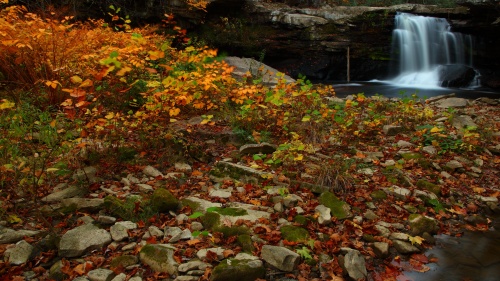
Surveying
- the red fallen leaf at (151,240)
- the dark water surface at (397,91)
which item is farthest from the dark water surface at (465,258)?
the dark water surface at (397,91)

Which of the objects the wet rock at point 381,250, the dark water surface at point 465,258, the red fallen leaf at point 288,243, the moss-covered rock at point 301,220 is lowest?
the dark water surface at point 465,258

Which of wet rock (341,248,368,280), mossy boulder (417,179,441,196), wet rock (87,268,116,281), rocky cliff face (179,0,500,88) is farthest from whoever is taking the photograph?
rocky cliff face (179,0,500,88)

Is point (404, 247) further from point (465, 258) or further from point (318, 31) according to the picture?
point (318, 31)

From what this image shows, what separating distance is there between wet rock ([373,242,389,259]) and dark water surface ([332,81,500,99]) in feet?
29.5

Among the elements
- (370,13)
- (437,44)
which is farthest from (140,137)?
(437,44)

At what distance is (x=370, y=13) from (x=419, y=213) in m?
12.7

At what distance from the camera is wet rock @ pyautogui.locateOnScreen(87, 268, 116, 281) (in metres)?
2.36

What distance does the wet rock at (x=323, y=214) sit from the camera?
10.9 ft

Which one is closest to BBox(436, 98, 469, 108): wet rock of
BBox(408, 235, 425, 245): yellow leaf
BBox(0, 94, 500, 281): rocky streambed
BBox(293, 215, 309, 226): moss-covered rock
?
BBox(0, 94, 500, 281): rocky streambed

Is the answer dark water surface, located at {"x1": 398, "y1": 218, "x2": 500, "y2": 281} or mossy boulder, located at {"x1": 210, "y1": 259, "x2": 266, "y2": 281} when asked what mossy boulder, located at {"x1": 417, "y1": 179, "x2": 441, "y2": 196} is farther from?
mossy boulder, located at {"x1": 210, "y1": 259, "x2": 266, "y2": 281}

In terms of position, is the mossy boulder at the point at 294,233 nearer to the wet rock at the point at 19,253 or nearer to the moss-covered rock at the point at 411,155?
the wet rock at the point at 19,253

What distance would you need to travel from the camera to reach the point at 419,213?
3.80m

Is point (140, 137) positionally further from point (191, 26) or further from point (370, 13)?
point (370, 13)

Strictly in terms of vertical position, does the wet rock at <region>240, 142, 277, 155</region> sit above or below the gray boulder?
above
